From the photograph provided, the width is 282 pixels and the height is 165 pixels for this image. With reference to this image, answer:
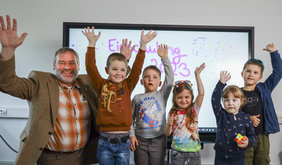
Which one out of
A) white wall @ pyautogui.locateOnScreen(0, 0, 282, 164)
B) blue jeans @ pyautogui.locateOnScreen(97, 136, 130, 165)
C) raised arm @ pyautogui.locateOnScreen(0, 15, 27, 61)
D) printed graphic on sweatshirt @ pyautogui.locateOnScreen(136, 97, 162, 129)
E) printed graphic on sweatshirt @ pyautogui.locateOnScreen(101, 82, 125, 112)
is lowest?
blue jeans @ pyautogui.locateOnScreen(97, 136, 130, 165)

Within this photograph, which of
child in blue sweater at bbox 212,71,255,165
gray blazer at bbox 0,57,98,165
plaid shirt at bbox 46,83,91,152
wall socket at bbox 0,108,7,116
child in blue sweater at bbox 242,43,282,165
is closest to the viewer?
gray blazer at bbox 0,57,98,165

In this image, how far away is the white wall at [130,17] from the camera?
2357mm

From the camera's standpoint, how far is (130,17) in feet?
7.86

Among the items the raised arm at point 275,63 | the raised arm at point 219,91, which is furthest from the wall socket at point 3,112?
the raised arm at point 275,63

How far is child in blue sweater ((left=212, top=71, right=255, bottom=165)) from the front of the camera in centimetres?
164

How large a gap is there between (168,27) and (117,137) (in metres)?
1.28

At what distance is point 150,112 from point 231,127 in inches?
24.8

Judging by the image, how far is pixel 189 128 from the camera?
1.60 m

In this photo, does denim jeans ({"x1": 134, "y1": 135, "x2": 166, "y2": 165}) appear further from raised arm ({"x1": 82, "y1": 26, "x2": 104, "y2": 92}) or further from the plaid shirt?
raised arm ({"x1": 82, "y1": 26, "x2": 104, "y2": 92})

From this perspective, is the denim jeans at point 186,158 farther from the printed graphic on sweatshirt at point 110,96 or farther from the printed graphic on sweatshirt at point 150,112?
the printed graphic on sweatshirt at point 110,96

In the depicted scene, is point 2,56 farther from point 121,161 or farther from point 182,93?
point 182,93

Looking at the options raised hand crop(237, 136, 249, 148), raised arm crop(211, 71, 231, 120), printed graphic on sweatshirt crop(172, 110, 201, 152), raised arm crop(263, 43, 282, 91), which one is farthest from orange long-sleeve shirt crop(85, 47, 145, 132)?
raised arm crop(263, 43, 282, 91)

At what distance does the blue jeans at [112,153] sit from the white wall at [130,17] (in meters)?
1.32

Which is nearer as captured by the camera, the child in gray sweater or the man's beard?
the man's beard
